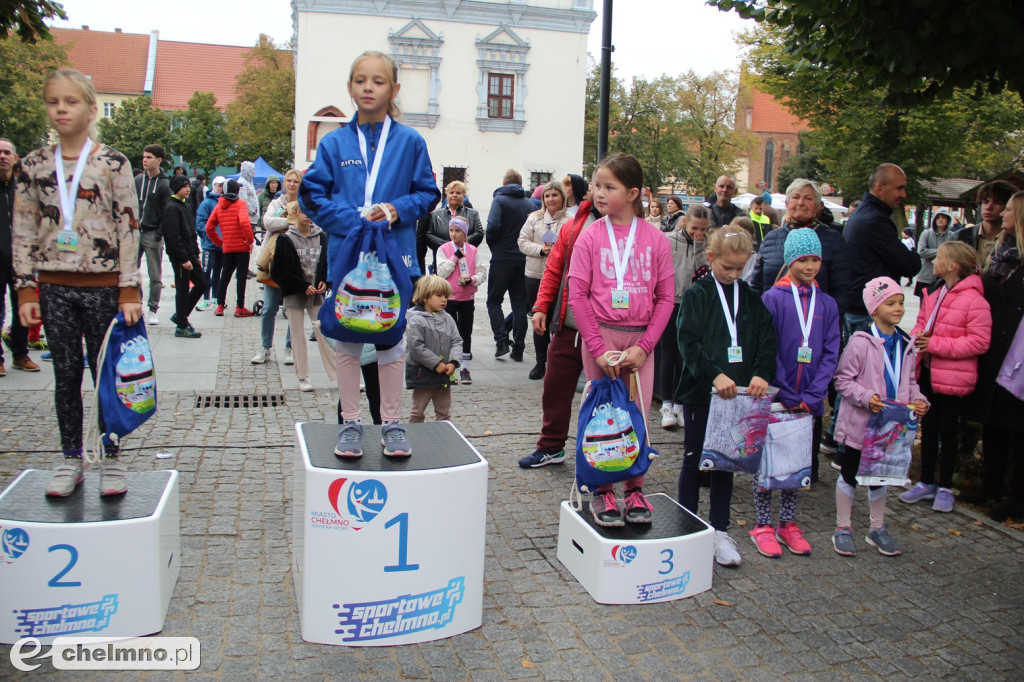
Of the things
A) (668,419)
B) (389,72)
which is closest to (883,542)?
(668,419)

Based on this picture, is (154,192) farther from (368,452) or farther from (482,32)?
(482,32)

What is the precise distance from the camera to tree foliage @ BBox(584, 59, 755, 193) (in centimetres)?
5569

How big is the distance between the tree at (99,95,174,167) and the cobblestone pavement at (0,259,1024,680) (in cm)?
4899

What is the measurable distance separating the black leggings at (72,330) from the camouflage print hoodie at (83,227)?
0.05 meters

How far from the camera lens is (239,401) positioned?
25.7 feet

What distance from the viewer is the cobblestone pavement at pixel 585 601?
11.7 ft

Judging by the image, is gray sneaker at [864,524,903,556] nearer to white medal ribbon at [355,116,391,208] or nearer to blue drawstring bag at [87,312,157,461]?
white medal ribbon at [355,116,391,208]

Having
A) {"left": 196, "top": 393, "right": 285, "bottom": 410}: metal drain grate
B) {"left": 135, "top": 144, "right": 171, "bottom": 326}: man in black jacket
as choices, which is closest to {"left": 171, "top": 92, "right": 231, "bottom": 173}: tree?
{"left": 135, "top": 144, "right": 171, "bottom": 326}: man in black jacket

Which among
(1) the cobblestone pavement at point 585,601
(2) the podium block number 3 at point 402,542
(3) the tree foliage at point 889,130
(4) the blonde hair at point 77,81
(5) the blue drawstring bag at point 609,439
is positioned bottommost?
(1) the cobblestone pavement at point 585,601

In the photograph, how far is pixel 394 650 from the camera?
363 cm

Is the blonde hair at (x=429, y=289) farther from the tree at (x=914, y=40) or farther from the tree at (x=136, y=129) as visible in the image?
the tree at (x=136, y=129)

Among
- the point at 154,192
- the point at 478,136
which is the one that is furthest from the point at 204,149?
the point at 154,192

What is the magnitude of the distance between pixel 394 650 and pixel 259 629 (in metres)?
0.61

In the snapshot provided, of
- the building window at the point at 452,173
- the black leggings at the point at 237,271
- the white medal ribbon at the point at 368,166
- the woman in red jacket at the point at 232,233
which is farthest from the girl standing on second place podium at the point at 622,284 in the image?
the building window at the point at 452,173
